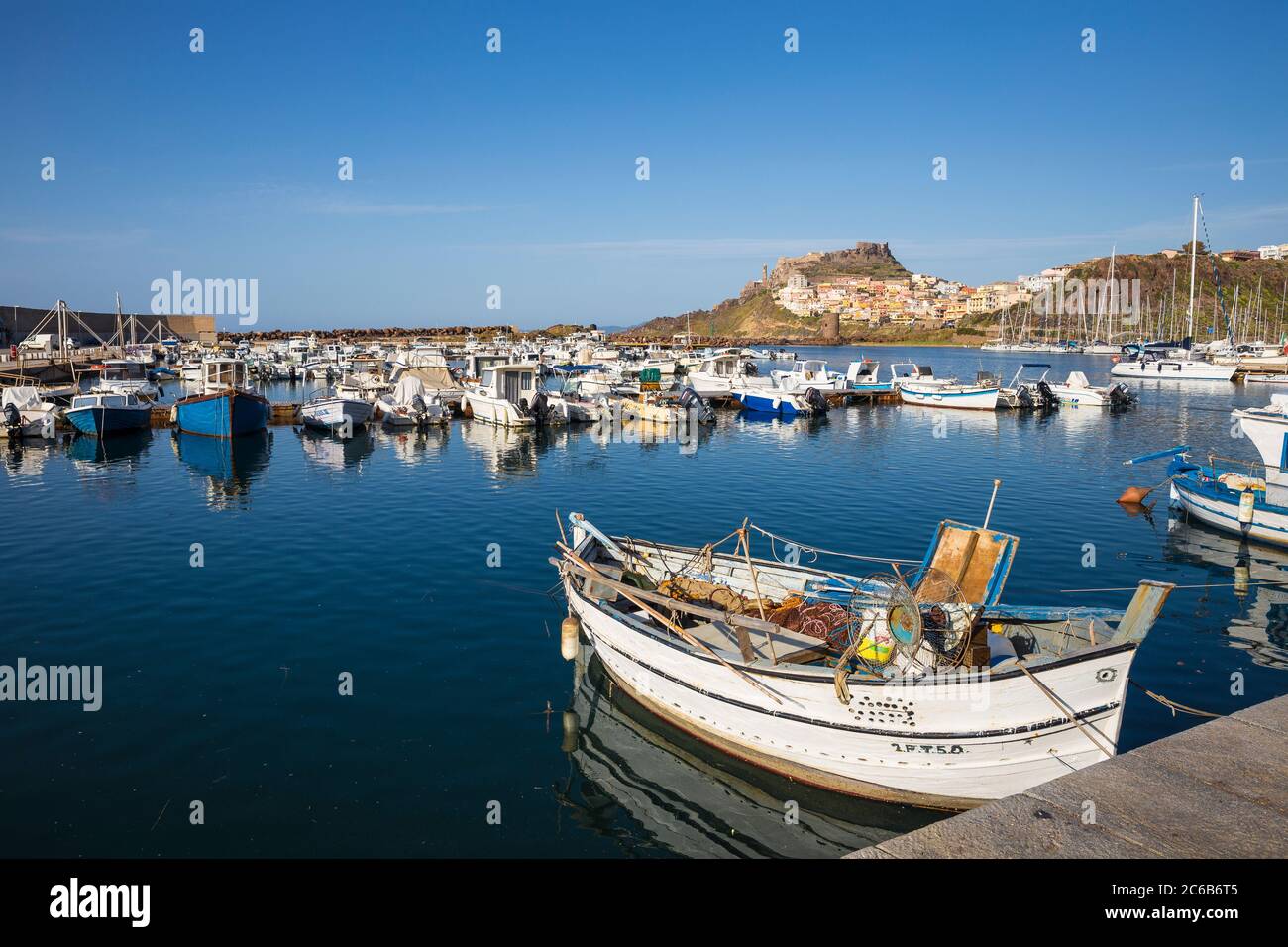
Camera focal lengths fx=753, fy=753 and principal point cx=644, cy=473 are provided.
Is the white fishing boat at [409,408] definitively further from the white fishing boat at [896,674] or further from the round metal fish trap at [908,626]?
the round metal fish trap at [908,626]

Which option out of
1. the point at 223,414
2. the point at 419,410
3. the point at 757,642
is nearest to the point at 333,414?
the point at 419,410

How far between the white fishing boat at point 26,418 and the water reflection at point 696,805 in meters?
43.0

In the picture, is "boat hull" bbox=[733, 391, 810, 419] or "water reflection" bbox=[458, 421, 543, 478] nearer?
"water reflection" bbox=[458, 421, 543, 478]

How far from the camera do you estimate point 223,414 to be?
135 ft

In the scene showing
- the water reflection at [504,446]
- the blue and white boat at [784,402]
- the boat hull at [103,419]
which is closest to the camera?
the water reflection at [504,446]

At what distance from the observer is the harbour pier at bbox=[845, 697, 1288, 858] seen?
526cm

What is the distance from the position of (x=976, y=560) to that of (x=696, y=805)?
619 cm

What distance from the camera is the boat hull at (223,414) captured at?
40.8 metres

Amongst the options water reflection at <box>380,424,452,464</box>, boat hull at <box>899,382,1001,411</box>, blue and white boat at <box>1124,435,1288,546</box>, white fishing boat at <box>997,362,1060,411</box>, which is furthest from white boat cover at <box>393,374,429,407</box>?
white fishing boat at <box>997,362,1060,411</box>

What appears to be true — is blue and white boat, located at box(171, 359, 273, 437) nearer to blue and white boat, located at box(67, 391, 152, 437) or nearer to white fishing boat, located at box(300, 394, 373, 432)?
blue and white boat, located at box(67, 391, 152, 437)

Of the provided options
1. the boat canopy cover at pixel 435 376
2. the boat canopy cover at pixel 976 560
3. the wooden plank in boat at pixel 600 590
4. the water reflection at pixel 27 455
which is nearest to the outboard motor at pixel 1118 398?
the boat canopy cover at pixel 435 376

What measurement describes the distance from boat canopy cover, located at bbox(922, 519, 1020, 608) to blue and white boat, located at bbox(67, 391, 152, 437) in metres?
45.3
